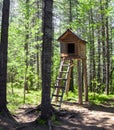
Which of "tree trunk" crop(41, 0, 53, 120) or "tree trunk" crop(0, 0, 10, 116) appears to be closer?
"tree trunk" crop(41, 0, 53, 120)

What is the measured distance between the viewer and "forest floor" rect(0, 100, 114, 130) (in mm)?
9718

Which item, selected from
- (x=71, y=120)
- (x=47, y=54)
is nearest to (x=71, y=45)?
(x=71, y=120)

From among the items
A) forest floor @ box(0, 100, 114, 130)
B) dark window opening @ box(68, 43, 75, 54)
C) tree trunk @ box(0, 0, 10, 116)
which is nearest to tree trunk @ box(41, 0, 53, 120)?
forest floor @ box(0, 100, 114, 130)

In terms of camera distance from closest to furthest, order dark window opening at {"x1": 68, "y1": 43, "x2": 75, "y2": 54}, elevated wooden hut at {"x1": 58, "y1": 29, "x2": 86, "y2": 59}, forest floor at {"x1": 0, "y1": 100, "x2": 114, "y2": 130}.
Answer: forest floor at {"x1": 0, "y1": 100, "x2": 114, "y2": 130} → elevated wooden hut at {"x1": 58, "y1": 29, "x2": 86, "y2": 59} → dark window opening at {"x1": 68, "y1": 43, "x2": 75, "y2": 54}

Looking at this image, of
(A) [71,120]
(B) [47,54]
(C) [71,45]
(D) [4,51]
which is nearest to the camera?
(B) [47,54]

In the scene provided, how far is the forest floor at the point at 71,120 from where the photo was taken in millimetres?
9718

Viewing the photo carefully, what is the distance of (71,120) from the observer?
38.5 ft

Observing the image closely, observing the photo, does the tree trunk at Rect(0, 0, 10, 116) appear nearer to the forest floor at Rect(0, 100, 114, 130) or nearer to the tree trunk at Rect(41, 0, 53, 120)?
the forest floor at Rect(0, 100, 114, 130)

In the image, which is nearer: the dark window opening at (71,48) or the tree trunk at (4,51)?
the tree trunk at (4,51)

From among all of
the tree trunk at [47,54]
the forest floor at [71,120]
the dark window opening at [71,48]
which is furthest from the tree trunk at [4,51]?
the dark window opening at [71,48]

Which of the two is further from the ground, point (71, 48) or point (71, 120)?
point (71, 48)

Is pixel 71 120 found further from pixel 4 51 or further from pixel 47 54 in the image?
pixel 4 51

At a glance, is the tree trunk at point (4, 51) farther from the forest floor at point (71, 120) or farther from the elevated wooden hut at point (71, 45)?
the elevated wooden hut at point (71, 45)

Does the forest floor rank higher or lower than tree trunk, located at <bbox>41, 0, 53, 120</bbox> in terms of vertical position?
lower
